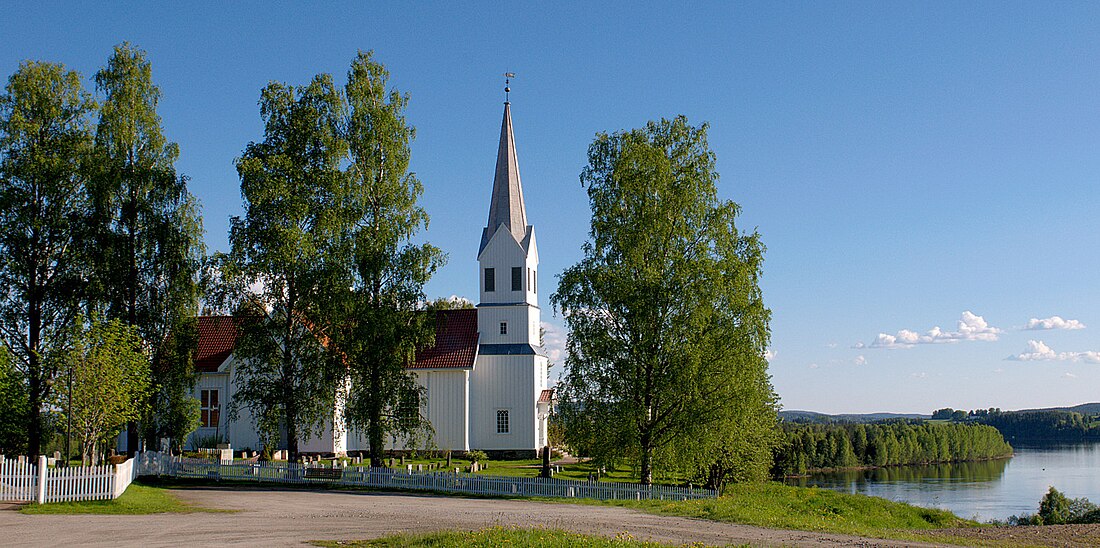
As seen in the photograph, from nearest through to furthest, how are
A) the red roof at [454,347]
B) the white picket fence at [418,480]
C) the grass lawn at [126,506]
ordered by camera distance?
the grass lawn at [126,506], the white picket fence at [418,480], the red roof at [454,347]

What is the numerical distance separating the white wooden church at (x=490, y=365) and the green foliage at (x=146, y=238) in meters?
13.3

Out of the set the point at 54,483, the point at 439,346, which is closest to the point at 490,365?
the point at 439,346

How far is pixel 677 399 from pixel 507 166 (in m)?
24.2

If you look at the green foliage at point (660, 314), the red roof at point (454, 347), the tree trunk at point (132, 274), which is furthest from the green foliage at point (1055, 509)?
the tree trunk at point (132, 274)

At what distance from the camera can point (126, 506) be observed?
2372 cm

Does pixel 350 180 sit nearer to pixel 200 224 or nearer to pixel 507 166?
pixel 200 224

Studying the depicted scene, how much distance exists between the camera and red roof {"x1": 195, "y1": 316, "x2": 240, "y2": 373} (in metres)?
50.2

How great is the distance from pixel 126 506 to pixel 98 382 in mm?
7001

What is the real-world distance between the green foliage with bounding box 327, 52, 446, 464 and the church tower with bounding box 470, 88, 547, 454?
592 inches

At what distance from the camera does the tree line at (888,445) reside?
326 ft

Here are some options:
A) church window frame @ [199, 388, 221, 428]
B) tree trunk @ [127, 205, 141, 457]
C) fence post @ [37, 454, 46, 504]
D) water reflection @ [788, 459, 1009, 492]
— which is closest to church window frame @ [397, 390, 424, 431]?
tree trunk @ [127, 205, 141, 457]

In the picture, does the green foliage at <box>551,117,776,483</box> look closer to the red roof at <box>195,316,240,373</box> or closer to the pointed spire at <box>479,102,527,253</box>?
the pointed spire at <box>479,102,527,253</box>

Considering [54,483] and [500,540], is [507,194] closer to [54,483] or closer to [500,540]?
[54,483]

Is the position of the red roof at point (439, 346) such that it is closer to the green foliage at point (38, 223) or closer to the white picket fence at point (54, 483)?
the green foliage at point (38, 223)
